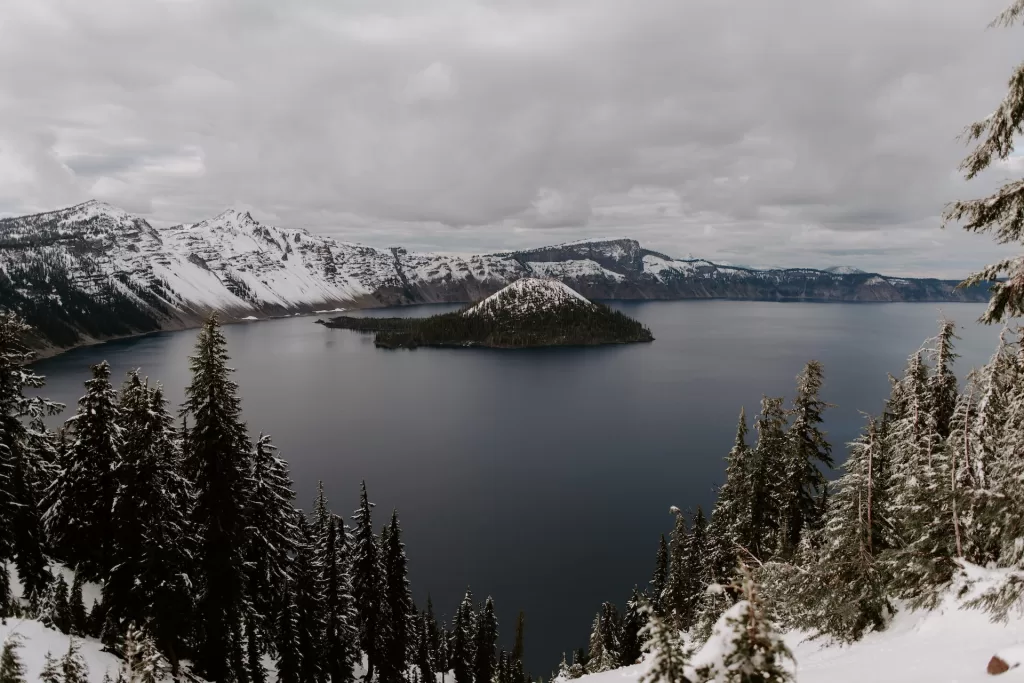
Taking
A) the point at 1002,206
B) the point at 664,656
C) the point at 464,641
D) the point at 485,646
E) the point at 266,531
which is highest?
the point at 1002,206

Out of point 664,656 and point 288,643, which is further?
point 288,643

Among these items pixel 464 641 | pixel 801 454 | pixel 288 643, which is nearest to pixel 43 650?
pixel 288 643

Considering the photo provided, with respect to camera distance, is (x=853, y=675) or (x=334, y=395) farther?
(x=334, y=395)

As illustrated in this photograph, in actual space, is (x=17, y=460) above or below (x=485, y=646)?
above

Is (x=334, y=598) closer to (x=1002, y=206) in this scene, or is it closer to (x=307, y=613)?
(x=307, y=613)

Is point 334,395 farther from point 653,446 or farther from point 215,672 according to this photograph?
point 215,672

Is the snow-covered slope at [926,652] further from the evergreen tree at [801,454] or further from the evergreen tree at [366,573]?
the evergreen tree at [366,573]

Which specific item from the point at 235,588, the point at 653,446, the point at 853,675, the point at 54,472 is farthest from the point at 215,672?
the point at 653,446
